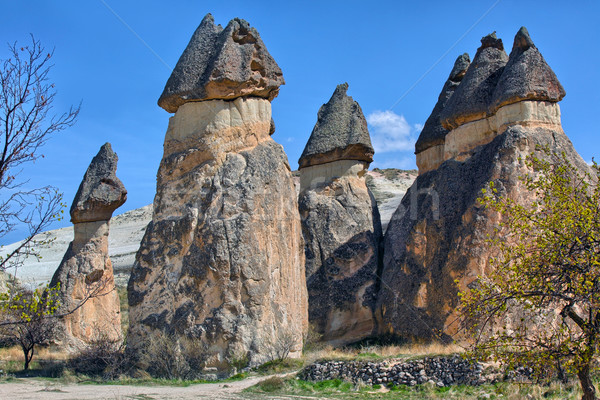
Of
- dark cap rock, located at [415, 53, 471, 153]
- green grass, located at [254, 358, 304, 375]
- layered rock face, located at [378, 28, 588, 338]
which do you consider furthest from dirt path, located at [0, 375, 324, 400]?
dark cap rock, located at [415, 53, 471, 153]

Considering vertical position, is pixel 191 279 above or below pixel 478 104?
below

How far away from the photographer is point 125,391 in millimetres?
10031

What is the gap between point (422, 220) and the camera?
15.2m

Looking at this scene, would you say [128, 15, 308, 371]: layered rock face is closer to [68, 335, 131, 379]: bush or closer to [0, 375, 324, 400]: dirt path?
[68, 335, 131, 379]: bush

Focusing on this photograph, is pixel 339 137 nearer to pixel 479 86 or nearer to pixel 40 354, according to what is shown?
pixel 479 86

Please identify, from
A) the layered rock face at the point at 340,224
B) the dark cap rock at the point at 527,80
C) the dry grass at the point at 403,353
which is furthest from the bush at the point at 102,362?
the dark cap rock at the point at 527,80

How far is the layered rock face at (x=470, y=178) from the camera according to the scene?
1291cm

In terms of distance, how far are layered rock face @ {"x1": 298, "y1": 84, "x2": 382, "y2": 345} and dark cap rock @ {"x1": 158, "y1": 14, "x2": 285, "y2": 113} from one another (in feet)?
16.4

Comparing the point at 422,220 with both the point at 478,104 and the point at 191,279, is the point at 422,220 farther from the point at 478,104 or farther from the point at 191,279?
the point at 191,279

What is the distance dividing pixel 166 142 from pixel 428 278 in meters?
6.11

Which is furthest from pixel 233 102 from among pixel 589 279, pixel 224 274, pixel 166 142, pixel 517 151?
pixel 589 279

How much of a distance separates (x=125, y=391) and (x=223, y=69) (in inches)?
251

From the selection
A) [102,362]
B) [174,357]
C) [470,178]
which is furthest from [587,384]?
[102,362]

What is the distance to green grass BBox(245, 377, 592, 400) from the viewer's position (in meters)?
9.02
